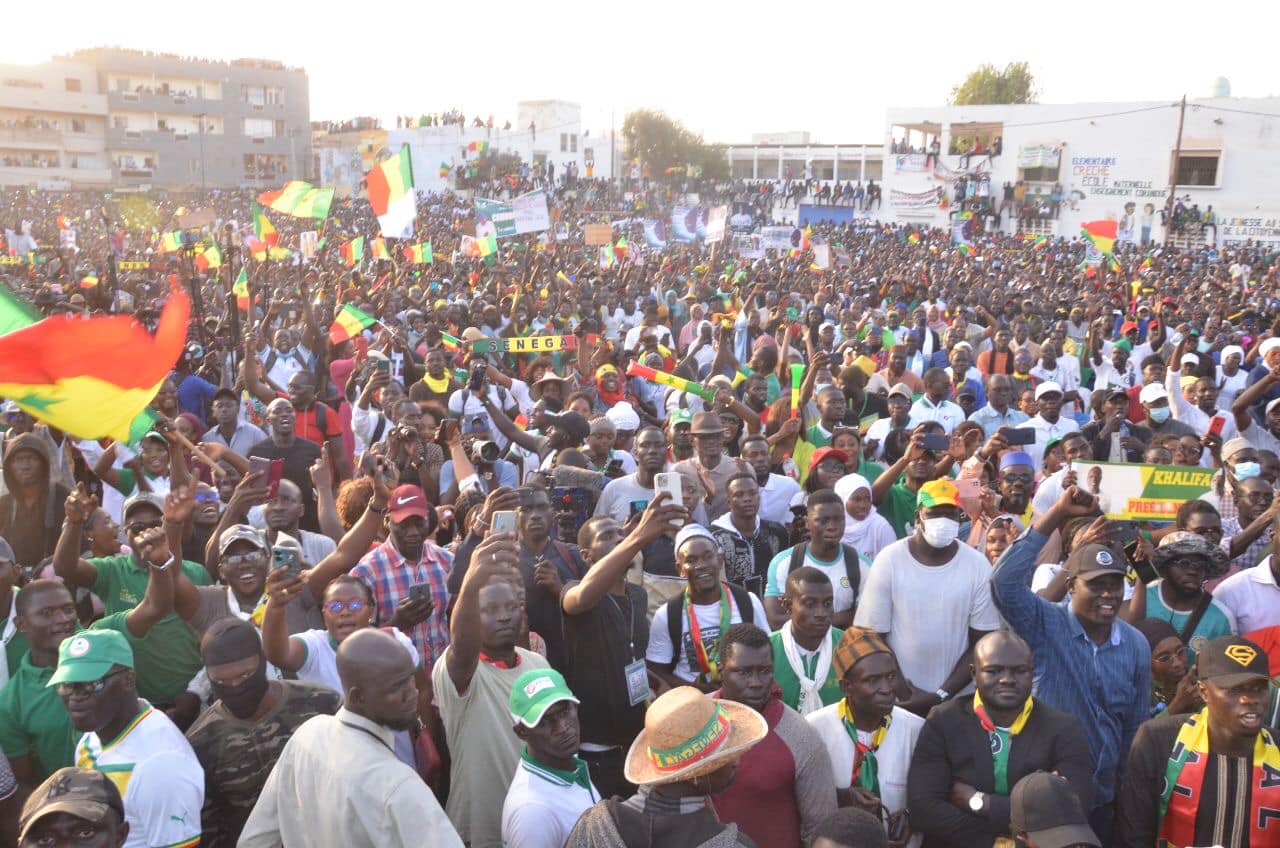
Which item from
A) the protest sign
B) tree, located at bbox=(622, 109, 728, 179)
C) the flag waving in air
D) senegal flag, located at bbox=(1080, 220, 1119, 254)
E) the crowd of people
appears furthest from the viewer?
tree, located at bbox=(622, 109, 728, 179)

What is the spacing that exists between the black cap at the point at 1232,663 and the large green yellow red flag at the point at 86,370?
144 inches

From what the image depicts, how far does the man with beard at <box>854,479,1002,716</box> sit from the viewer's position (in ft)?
13.5

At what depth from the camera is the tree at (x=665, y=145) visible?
206 feet

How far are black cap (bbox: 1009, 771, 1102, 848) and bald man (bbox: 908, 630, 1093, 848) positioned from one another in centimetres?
42

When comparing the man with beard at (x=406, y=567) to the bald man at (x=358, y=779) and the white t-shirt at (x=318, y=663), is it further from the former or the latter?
the bald man at (x=358, y=779)

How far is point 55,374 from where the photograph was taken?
3.71 m

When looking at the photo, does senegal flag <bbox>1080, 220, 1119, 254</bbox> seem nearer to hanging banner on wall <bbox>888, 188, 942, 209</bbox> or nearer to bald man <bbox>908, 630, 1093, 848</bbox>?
bald man <bbox>908, 630, 1093, 848</bbox>

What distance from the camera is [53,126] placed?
58.6 metres

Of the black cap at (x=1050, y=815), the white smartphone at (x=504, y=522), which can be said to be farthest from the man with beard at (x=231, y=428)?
the black cap at (x=1050, y=815)

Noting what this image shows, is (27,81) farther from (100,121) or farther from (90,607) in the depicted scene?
(90,607)

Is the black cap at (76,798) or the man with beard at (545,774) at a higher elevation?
the black cap at (76,798)

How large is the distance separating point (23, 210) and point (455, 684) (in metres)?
38.1

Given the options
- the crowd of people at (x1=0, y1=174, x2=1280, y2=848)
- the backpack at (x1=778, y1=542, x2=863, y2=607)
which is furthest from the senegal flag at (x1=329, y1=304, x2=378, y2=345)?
the backpack at (x1=778, y1=542, x2=863, y2=607)

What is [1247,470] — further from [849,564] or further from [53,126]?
[53,126]
